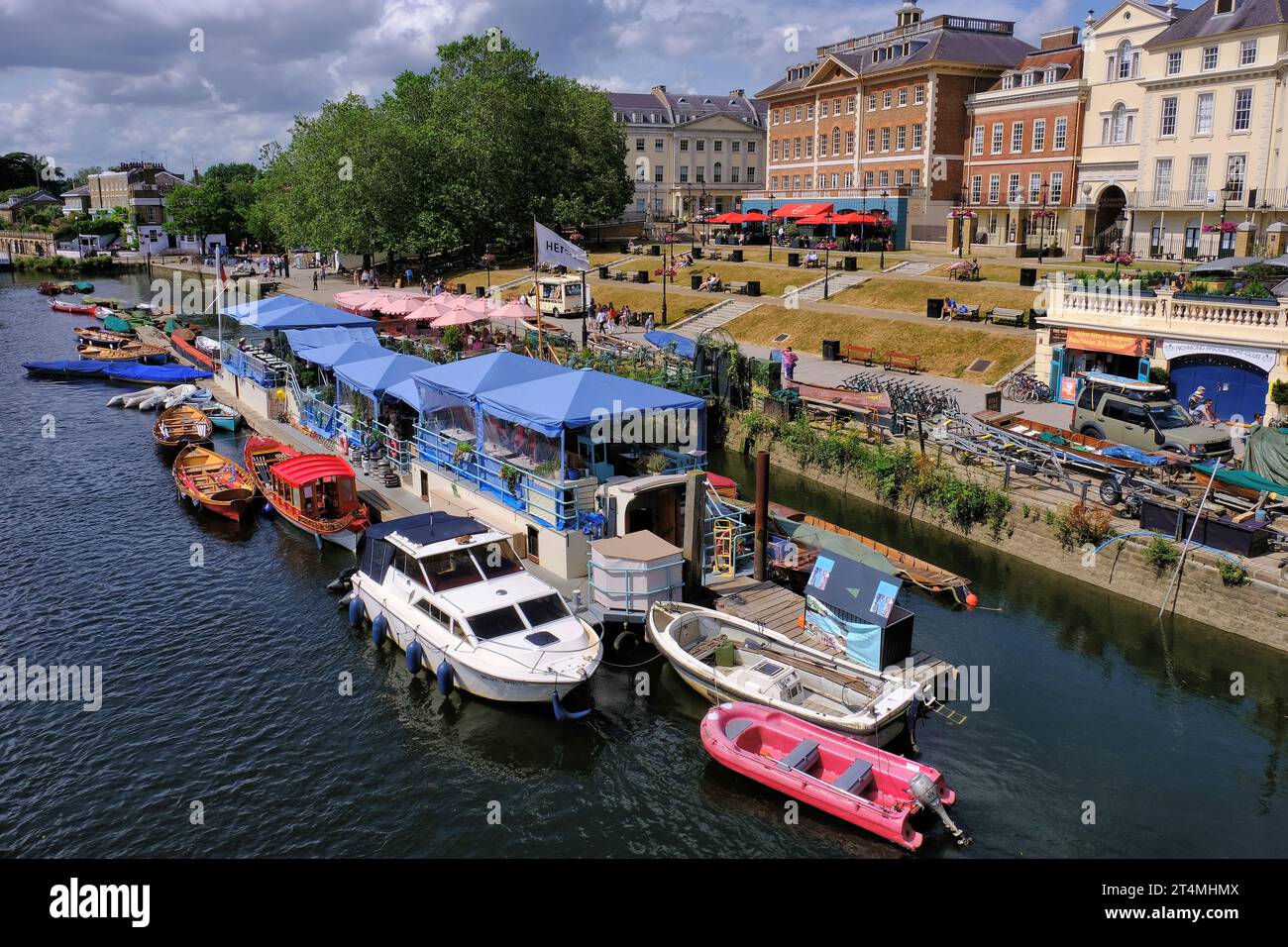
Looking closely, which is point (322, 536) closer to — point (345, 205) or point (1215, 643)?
point (1215, 643)

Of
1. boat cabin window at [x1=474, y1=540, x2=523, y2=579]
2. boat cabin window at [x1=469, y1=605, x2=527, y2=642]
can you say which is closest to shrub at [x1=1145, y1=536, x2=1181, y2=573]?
boat cabin window at [x1=474, y1=540, x2=523, y2=579]

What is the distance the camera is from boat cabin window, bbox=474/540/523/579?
74.4 ft

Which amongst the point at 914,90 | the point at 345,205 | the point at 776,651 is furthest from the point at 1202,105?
the point at 345,205

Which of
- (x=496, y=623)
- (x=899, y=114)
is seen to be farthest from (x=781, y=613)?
(x=899, y=114)

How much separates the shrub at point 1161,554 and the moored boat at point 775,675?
9743mm

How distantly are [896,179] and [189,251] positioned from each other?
9974 centimetres

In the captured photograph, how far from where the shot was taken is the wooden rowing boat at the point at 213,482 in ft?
104

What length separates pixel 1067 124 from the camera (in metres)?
66.0

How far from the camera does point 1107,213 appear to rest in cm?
6488

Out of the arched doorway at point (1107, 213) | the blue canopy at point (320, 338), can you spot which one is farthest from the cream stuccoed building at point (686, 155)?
the blue canopy at point (320, 338)

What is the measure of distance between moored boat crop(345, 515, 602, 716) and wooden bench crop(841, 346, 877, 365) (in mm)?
28203

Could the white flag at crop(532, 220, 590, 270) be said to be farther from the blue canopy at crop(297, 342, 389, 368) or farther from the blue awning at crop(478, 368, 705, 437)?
the blue awning at crop(478, 368, 705, 437)

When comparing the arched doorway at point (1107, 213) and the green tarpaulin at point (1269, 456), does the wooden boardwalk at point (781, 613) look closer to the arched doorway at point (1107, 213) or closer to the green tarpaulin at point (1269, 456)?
the green tarpaulin at point (1269, 456)
